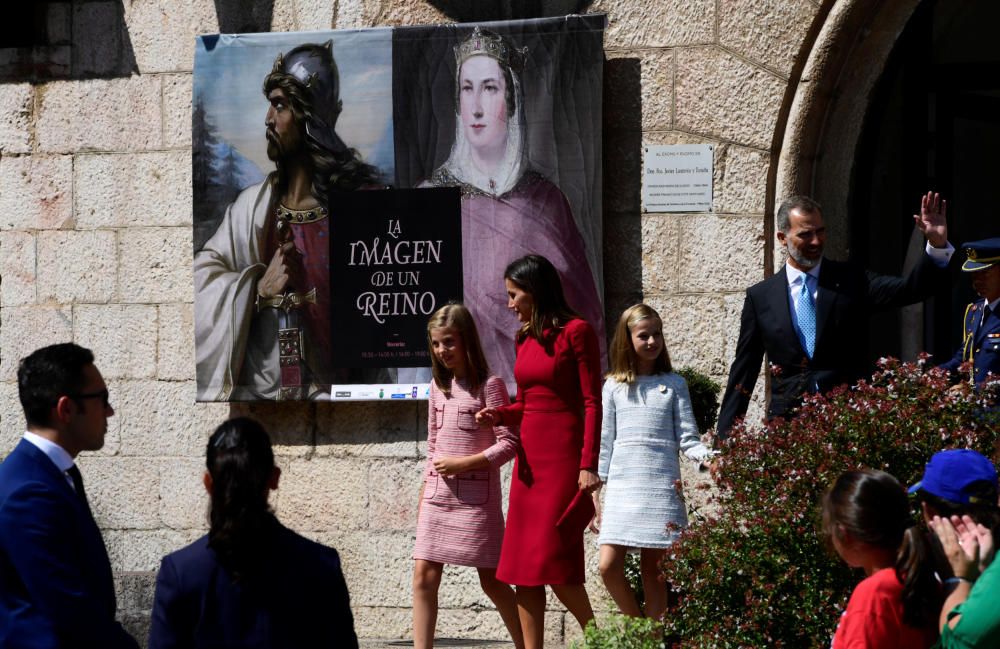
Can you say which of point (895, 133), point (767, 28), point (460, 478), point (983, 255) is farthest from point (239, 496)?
point (895, 133)

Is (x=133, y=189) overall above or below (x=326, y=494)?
above

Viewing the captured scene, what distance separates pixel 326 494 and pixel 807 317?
9.66 feet

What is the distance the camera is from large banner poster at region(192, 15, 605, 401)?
23.5 feet

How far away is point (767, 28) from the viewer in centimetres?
696

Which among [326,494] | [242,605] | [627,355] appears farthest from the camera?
[326,494]

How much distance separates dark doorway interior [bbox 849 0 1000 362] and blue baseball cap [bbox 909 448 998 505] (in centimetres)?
381

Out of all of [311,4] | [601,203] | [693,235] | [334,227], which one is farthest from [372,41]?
[693,235]

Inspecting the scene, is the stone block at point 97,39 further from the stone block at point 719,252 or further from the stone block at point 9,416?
the stone block at point 719,252

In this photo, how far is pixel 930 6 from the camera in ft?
23.9

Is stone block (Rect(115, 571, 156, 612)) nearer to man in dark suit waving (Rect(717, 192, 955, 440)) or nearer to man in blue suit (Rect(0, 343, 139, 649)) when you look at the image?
man in dark suit waving (Rect(717, 192, 955, 440))

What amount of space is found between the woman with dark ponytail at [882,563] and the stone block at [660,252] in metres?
3.66

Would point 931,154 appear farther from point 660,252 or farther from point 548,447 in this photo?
point 548,447

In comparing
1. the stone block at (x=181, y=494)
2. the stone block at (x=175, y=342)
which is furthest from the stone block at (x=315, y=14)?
the stone block at (x=181, y=494)

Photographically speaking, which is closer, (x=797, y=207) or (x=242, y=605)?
(x=242, y=605)
